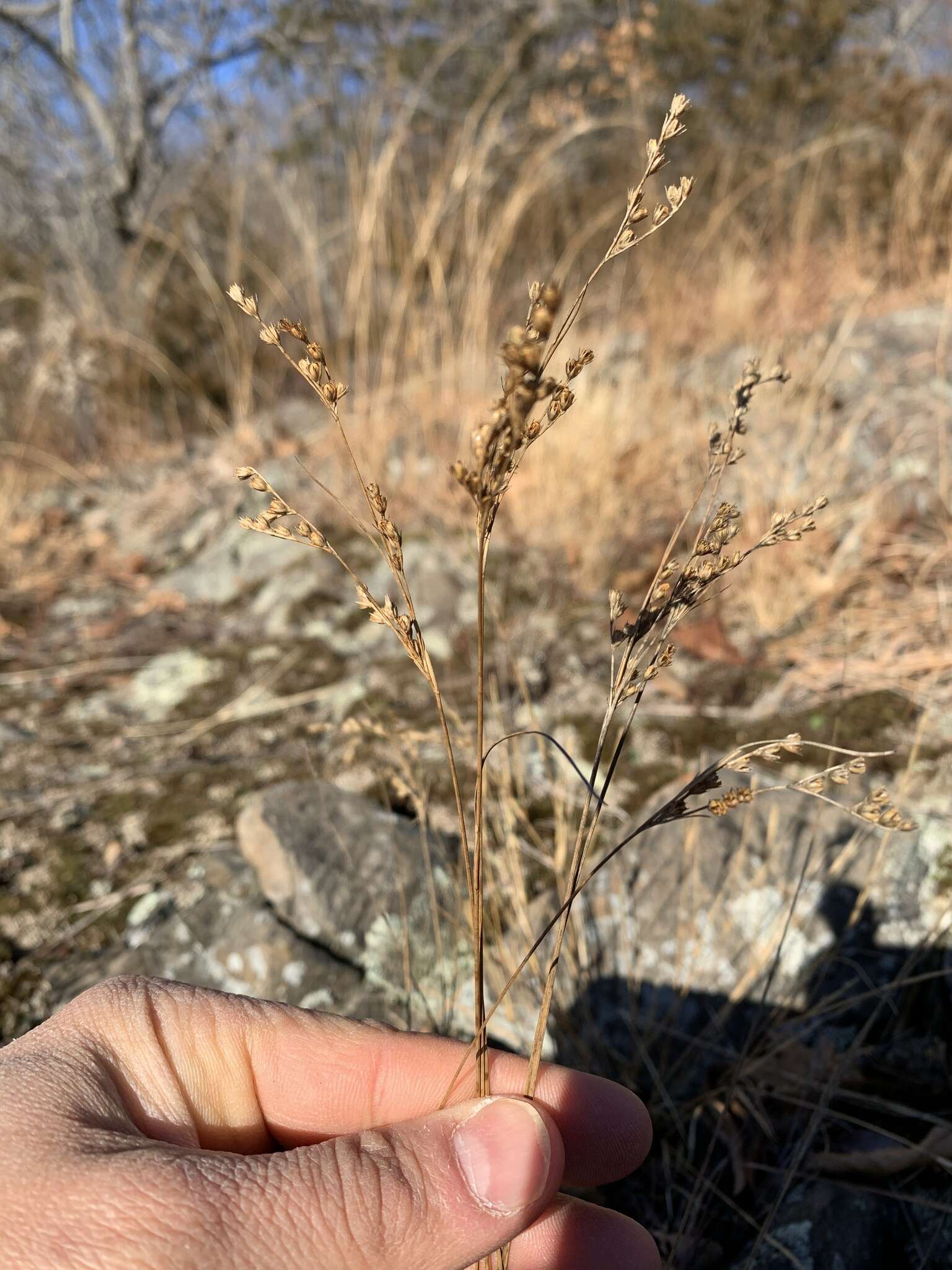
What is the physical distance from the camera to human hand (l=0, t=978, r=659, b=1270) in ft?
2.33

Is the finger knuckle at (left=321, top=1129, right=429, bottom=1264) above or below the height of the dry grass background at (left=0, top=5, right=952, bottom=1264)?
below

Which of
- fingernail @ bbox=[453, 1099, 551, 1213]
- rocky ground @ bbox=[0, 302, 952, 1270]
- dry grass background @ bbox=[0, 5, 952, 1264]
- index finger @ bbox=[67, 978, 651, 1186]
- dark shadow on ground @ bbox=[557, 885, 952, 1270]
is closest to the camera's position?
fingernail @ bbox=[453, 1099, 551, 1213]

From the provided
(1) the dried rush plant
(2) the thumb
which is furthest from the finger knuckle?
(1) the dried rush plant

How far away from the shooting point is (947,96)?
5156 mm

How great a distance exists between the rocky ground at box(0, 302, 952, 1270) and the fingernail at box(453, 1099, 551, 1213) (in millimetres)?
420

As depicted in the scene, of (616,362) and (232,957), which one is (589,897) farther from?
(616,362)

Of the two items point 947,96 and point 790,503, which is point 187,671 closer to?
point 790,503

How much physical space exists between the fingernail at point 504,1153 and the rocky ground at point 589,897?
420 mm

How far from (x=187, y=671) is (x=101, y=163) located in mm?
4482

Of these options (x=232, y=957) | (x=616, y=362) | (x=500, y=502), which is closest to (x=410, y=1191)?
(x=500, y=502)

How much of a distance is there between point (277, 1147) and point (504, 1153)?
407 mm

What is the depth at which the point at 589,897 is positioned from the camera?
5.29 ft

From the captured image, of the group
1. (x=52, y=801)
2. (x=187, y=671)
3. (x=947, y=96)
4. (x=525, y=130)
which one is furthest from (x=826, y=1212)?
(x=947, y=96)

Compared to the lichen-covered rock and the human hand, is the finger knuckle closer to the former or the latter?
the human hand
